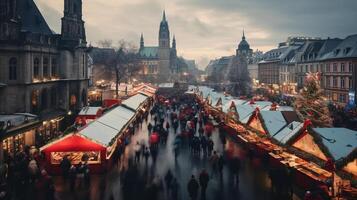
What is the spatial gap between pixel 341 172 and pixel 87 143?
12.0 m

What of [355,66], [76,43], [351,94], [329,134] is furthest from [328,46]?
[329,134]

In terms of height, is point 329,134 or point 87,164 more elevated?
point 329,134

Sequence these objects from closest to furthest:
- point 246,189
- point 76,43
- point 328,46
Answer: point 246,189 < point 76,43 < point 328,46

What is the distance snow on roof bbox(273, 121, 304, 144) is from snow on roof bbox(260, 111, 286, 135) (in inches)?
29.9

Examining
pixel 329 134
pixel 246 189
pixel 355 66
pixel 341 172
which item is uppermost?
pixel 355 66

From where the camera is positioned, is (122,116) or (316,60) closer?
(122,116)

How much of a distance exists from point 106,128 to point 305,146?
38.6 feet

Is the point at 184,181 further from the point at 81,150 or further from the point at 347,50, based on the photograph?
the point at 347,50

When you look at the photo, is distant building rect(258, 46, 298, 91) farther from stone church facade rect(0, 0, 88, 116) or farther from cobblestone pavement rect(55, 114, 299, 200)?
cobblestone pavement rect(55, 114, 299, 200)

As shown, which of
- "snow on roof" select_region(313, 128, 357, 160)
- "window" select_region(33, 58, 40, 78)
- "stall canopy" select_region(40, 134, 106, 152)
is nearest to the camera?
"snow on roof" select_region(313, 128, 357, 160)

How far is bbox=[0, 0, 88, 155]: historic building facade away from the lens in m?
27.8

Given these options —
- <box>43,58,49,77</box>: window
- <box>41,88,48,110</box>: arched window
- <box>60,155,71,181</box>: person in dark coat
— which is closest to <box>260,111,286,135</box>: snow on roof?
<box>60,155,71,181</box>: person in dark coat

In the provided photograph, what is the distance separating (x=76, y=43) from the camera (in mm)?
40500

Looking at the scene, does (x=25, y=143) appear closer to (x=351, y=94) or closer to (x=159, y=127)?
(x=159, y=127)
